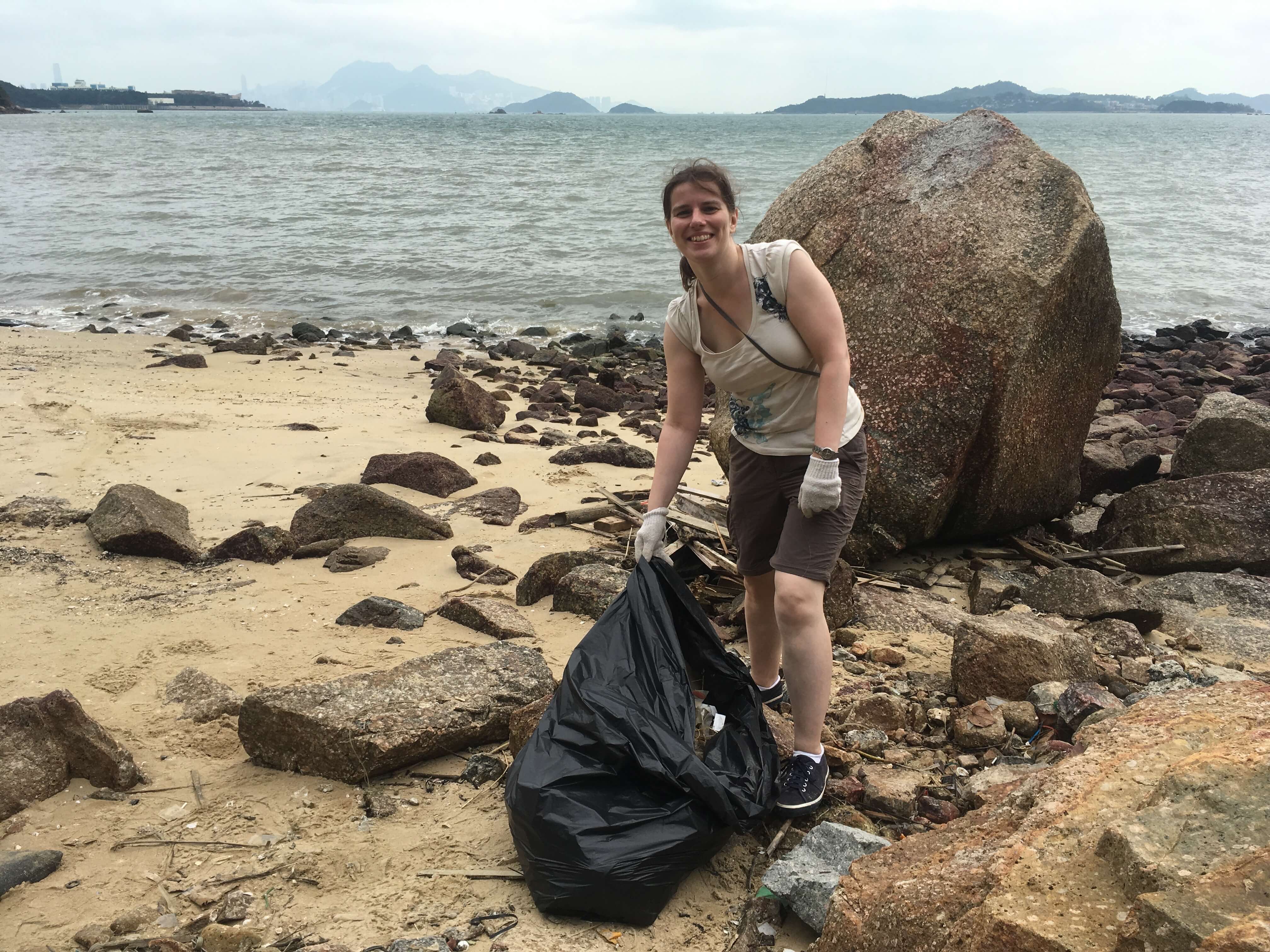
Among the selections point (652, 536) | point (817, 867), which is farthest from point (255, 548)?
point (817, 867)

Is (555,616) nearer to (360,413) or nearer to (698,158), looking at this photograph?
(698,158)

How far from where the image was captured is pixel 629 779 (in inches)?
110

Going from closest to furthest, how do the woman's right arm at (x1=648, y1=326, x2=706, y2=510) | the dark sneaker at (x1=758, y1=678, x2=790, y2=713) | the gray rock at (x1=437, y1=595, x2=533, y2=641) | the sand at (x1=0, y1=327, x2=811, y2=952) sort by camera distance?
the sand at (x1=0, y1=327, x2=811, y2=952), the woman's right arm at (x1=648, y1=326, x2=706, y2=510), the dark sneaker at (x1=758, y1=678, x2=790, y2=713), the gray rock at (x1=437, y1=595, x2=533, y2=641)

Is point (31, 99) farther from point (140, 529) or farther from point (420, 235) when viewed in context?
point (140, 529)

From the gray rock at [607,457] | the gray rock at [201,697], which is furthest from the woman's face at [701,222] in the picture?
the gray rock at [607,457]

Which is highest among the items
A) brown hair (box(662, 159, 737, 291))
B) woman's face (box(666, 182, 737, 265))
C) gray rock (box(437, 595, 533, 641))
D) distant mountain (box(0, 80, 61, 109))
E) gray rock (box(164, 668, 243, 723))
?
distant mountain (box(0, 80, 61, 109))

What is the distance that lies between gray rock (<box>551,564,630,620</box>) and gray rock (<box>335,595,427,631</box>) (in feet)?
2.10

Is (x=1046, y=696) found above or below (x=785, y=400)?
below

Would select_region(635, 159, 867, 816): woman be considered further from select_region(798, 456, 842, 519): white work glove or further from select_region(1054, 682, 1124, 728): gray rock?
select_region(1054, 682, 1124, 728): gray rock

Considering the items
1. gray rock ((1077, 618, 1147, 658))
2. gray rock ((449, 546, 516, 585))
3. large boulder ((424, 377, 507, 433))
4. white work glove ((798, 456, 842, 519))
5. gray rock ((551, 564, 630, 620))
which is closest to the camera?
white work glove ((798, 456, 842, 519))

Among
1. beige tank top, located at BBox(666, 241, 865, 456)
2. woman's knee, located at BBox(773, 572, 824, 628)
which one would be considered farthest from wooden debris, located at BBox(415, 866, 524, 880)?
beige tank top, located at BBox(666, 241, 865, 456)

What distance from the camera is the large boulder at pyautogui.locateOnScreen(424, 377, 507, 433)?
27.3ft

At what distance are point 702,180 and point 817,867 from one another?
1.95 metres

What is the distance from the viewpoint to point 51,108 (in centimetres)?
13575
